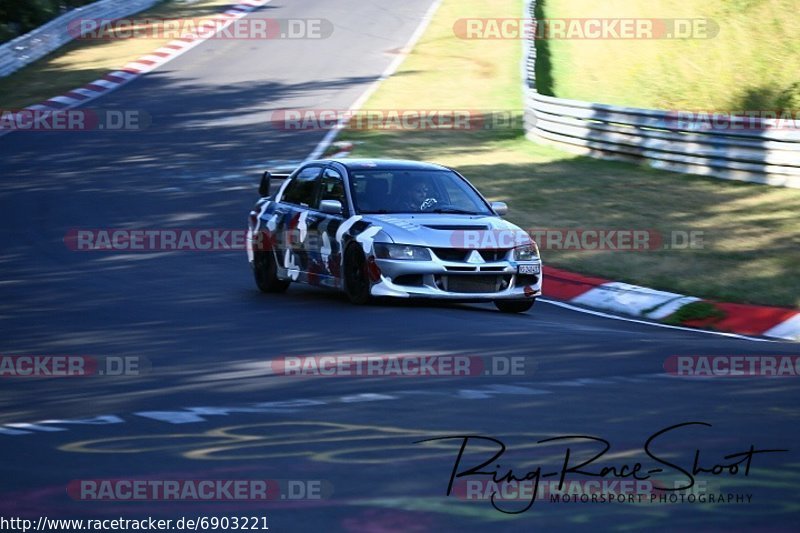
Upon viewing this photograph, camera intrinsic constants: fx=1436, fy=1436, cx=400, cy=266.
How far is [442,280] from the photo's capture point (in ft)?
41.5

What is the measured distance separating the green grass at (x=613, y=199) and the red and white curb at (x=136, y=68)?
644cm

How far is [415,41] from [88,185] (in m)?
19.0

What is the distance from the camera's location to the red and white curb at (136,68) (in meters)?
31.5

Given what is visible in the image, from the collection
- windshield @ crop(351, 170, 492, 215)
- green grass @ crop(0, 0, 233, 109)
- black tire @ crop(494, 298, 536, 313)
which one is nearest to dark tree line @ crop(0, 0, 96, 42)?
green grass @ crop(0, 0, 233, 109)

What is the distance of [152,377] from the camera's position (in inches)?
371

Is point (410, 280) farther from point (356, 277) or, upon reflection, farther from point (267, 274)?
A: point (267, 274)

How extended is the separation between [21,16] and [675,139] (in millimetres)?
25726

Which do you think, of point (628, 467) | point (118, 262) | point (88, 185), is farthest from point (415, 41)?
point (628, 467)

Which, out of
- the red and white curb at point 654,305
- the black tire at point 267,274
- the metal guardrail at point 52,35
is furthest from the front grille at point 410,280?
the metal guardrail at point 52,35

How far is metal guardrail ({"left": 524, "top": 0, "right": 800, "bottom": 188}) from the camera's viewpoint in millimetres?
20062

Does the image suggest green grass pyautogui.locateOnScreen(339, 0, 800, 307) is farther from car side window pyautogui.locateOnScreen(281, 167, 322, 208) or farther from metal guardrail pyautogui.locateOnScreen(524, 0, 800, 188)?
car side window pyautogui.locateOnScreen(281, 167, 322, 208)

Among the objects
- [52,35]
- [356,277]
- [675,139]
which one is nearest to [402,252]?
[356,277]

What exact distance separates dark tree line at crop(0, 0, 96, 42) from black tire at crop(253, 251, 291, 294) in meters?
28.8

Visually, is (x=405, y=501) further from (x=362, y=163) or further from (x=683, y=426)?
(x=362, y=163)
